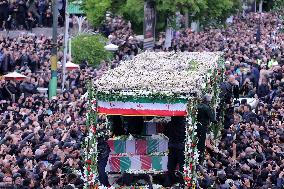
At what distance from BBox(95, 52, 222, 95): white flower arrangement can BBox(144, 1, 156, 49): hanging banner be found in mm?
11858

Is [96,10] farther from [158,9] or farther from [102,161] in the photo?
[102,161]

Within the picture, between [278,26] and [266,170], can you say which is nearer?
[266,170]

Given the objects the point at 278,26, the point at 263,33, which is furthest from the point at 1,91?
the point at 278,26

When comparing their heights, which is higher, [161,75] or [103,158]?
[161,75]

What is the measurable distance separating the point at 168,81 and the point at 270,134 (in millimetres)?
5637

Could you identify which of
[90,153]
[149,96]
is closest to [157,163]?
[90,153]

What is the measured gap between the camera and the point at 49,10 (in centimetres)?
4059

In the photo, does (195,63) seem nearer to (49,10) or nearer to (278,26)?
(49,10)

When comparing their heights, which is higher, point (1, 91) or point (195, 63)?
point (195, 63)

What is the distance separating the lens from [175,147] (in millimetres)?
15062

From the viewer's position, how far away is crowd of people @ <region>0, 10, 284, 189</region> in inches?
629

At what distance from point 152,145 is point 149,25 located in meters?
18.3

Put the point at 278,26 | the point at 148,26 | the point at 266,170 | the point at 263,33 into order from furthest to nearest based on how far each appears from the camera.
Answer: the point at 278,26, the point at 263,33, the point at 148,26, the point at 266,170

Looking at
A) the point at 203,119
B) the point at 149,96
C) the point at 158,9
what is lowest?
the point at 203,119
